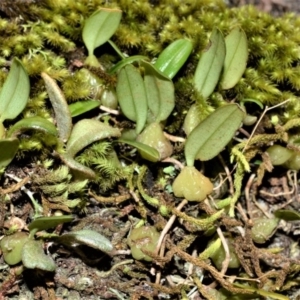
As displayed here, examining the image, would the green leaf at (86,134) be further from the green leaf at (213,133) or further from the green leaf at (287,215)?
the green leaf at (287,215)

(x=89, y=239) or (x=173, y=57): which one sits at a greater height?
(x=173, y=57)

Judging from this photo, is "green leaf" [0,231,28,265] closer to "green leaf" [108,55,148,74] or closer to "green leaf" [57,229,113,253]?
"green leaf" [57,229,113,253]

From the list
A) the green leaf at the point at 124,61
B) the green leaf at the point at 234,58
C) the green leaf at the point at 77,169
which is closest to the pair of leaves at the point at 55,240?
the green leaf at the point at 77,169

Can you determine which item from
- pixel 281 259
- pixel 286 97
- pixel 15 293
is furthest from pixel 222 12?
pixel 15 293

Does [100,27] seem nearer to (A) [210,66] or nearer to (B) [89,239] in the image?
(A) [210,66]

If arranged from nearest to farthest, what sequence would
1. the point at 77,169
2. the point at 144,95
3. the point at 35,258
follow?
the point at 35,258
the point at 77,169
the point at 144,95

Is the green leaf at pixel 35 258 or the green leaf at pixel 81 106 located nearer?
the green leaf at pixel 35 258

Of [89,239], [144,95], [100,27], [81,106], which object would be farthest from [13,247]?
[100,27]
